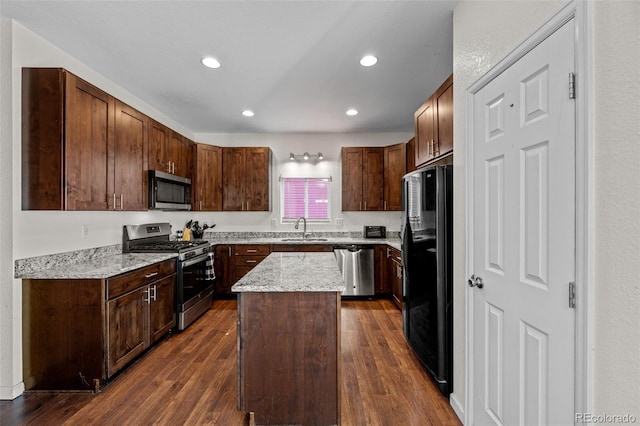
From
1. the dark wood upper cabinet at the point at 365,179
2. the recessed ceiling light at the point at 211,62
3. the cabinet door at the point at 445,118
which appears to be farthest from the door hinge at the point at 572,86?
the dark wood upper cabinet at the point at 365,179

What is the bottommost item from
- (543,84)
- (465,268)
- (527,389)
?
(527,389)

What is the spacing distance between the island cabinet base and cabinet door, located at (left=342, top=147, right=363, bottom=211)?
3141 millimetres

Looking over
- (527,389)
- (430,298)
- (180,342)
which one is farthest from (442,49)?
(180,342)

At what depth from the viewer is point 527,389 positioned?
1.33 metres

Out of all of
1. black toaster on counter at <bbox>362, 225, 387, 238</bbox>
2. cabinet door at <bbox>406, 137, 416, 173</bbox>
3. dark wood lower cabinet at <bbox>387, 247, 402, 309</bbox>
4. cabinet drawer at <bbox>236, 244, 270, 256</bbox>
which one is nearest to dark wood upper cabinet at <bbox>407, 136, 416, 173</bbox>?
cabinet door at <bbox>406, 137, 416, 173</bbox>

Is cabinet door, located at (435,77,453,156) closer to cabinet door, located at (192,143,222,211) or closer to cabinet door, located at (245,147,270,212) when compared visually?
cabinet door, located at (245,147,270,212)

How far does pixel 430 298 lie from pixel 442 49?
206cm

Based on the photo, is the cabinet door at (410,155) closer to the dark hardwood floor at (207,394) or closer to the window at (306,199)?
the window at (306,199)

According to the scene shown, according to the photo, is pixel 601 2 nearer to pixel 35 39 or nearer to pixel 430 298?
pixel 430 298

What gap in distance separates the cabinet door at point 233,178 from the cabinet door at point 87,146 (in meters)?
2.02

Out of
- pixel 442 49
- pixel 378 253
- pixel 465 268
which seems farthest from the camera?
pixel 378 253

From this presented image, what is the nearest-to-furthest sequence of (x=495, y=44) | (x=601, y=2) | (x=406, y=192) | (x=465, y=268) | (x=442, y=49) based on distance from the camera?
(x=601, y=2) → (x=495, y=44) → (x=465, y=268) → (x=442, y=49) → (x=406, y=192)

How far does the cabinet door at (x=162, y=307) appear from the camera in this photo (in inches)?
112

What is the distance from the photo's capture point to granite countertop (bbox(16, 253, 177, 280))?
7.17 feet
